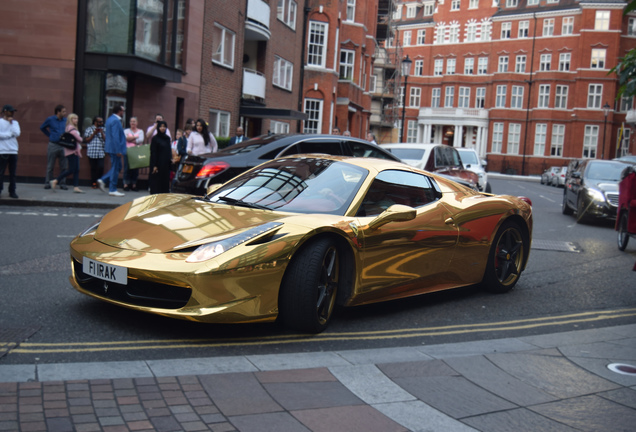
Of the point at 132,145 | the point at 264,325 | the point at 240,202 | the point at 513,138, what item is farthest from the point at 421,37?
the point at 264,325

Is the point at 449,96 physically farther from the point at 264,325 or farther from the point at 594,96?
the point at 264,325

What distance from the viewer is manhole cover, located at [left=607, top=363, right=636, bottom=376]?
4.73 m

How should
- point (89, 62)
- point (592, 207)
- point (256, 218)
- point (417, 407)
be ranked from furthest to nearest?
point (89, 62) → point (592, 207) → point (256, 218) → point (417, 407)

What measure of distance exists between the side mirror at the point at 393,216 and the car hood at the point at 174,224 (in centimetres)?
76

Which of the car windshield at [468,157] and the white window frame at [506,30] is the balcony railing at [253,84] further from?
the white window frame at [506,30]

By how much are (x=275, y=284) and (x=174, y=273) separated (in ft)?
2.34

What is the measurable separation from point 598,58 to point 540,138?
9.58 m

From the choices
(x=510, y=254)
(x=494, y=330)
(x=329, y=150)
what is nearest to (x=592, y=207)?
(x=329, y=150)

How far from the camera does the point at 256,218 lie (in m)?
5.19

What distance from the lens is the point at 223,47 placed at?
84.2 feet

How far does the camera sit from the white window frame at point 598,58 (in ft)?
223

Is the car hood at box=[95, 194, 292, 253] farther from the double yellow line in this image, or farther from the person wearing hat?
the person wearing hat

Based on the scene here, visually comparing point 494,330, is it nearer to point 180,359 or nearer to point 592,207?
point 180,359

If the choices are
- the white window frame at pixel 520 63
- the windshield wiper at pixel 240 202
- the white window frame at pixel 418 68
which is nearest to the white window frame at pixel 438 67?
the white window frame at pixel 418 68
